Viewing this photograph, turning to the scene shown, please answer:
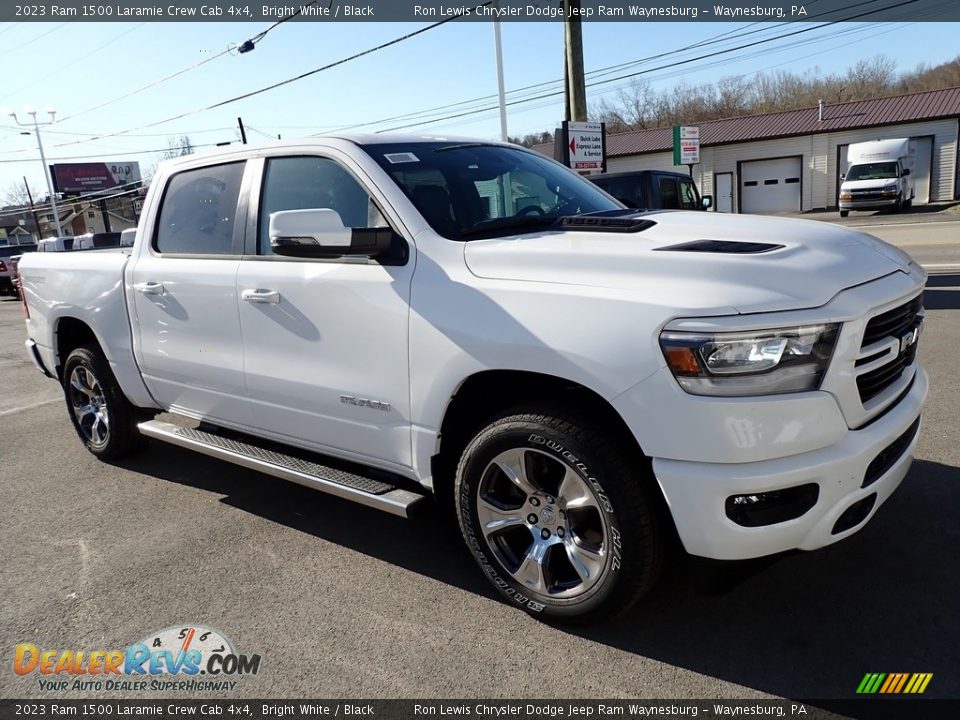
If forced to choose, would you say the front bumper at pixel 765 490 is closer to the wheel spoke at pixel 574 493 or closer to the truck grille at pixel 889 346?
the truck grille at pixel 889 346

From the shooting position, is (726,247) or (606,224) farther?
(606,224)

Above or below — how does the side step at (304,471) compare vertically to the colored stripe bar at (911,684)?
above

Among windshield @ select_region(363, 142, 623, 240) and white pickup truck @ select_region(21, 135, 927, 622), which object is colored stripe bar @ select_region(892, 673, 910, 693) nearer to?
white pickup truck @ select_region(21, 135, 927, 622)

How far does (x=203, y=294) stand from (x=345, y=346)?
1111mm

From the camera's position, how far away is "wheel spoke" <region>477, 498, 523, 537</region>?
2.96m

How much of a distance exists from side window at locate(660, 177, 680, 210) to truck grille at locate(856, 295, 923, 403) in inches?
403

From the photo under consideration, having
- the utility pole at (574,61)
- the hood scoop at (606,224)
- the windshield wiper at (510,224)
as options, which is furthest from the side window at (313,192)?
the utility pole at (574,61)

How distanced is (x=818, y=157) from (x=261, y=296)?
40881 mm

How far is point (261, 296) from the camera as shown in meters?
3.57

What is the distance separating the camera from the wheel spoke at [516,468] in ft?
9.37

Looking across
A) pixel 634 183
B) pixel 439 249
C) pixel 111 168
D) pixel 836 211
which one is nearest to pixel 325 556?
pixel 439 249

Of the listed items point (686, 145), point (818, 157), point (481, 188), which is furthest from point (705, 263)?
point (818, 157)

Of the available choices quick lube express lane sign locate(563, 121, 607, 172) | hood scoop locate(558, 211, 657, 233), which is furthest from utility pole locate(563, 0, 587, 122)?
hood scoop locate(558, 211, 657, 233)

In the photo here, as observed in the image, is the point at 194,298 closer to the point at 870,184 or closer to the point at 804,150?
the point at 870,184
